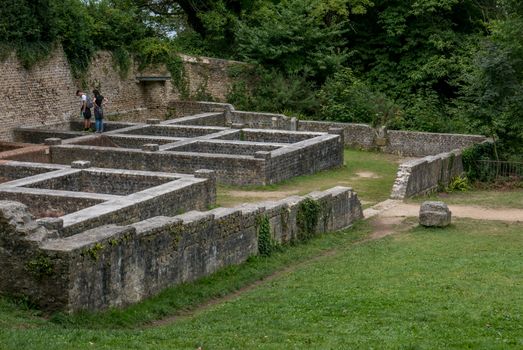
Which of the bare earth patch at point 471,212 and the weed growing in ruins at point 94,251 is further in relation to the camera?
the bare earth patch at point 471,212

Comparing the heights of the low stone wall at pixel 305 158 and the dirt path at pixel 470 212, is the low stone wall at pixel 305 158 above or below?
above

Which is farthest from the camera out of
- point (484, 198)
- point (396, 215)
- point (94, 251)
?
point (484, 198)

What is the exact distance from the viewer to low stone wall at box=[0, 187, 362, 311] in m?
9.72

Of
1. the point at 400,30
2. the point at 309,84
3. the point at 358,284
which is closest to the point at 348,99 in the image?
the point at 309,84

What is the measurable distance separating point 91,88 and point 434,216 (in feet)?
52.1

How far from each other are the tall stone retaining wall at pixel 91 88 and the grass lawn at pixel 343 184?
8369 millimetres

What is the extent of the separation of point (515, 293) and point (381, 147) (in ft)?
57.1

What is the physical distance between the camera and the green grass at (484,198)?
20.8m

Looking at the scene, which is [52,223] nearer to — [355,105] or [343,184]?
[343,184]

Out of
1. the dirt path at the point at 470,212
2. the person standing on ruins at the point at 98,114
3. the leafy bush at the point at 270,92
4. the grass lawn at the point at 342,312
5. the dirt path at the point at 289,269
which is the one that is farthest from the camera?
the leafy bush at the point at 270,92

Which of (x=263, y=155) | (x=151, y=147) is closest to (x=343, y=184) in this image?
(x=263, y=155)

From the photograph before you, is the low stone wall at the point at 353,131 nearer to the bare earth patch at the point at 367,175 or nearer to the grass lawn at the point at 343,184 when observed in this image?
the grass lawn at the point at 343,184

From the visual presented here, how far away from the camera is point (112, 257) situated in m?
10.4

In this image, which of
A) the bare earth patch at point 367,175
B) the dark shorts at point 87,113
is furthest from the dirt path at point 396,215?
the dark shorts at point 87,113
